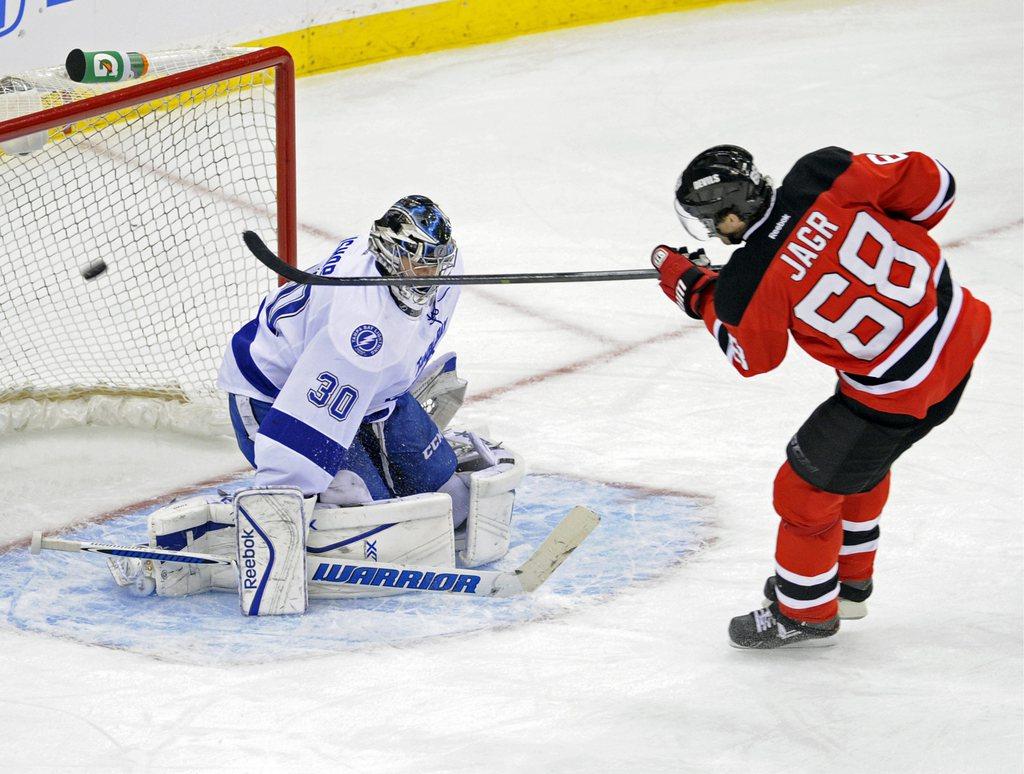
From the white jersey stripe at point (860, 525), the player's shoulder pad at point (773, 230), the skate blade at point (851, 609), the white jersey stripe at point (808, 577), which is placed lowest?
the skate blade at point (851, 609)

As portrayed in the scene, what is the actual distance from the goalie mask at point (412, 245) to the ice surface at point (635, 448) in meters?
0.67

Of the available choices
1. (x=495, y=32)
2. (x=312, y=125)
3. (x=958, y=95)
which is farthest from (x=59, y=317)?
(x=958, y=95)

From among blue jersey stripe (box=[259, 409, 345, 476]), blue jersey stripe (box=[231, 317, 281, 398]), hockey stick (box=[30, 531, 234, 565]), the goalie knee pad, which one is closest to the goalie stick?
hockey stick (box=[30, 531, 234, 565])

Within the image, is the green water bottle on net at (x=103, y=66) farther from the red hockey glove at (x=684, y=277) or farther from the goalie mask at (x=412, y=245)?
the red hockey glove at (x=684, y=277)

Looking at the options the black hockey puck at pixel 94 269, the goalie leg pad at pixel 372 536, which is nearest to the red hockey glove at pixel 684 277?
the goalie leg pad at pixel 372 536

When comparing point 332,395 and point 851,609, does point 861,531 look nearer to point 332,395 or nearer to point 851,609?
point 851,609

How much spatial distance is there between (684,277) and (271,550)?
3.07 feet

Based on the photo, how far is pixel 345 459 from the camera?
3143 mm

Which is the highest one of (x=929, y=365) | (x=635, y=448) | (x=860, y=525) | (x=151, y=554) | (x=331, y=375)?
(x=929, y=365)

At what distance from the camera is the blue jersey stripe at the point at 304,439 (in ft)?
9.50

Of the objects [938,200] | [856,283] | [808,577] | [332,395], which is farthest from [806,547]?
[332,395]

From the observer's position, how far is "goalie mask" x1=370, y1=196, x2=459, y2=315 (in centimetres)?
293

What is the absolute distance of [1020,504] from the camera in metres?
3.46

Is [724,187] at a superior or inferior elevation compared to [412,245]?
superior
